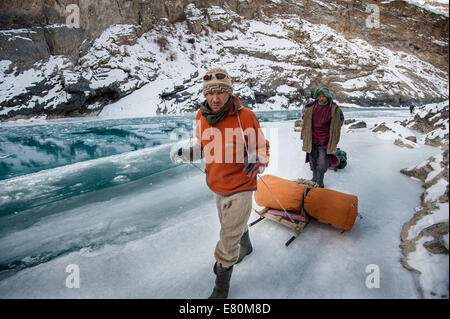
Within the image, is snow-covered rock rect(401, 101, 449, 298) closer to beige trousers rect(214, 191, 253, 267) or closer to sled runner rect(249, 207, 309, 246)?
sled runner rect(249, 207, 309, 246)

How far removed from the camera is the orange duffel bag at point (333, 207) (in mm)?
1932

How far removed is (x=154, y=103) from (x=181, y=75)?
8.55 meters

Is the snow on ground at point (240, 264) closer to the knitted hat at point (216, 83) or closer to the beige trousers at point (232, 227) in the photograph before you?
the beige trousers at point (232, 227)

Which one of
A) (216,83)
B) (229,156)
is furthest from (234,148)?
(216,83)

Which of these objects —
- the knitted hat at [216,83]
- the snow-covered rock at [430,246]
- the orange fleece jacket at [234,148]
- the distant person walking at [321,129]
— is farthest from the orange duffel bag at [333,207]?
the knitted hat at [216,83]

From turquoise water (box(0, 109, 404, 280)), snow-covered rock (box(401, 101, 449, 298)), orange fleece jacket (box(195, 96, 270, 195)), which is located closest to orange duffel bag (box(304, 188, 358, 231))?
snow-covered rock (box(401, 101, 449, 298))

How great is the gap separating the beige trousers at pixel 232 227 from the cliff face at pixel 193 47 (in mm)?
24637

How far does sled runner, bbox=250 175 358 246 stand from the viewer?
1.95m

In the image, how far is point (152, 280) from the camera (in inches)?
66.9

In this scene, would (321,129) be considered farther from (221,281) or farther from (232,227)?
(221,281)

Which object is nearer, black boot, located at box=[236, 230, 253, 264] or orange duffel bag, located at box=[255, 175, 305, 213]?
black boot, located at box=[236, 230, 253, 264]

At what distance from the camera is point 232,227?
1437 mm

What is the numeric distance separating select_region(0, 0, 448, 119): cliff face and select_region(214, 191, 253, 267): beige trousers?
24637 millimetres
